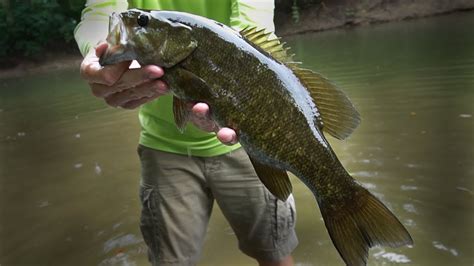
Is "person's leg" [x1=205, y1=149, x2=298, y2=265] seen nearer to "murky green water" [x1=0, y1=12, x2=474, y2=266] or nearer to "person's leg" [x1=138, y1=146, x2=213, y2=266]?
"person's leg" [x1=138, y1=146, x2=213, y2=266]

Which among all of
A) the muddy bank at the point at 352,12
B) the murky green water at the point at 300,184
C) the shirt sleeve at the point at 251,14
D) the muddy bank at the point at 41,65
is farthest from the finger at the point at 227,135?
the muddy bank at the point at 352,12

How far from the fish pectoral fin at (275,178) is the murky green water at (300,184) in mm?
1561

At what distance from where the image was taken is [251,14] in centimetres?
212

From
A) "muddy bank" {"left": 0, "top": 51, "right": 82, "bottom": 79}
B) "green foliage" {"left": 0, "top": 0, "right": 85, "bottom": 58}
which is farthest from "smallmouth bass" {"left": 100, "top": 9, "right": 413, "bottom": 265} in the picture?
"green foliage" {"left": 0, "top": 0, "right": 85, "bottom": 58}

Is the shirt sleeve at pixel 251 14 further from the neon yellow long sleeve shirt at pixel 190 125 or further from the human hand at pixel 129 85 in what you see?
the human hand at pixel 129 85

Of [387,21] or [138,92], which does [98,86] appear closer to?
[138,92]

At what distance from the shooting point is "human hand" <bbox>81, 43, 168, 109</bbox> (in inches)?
60.4

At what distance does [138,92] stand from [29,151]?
17.8ft

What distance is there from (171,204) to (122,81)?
0.86 meters

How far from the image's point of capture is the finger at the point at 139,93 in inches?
61.6

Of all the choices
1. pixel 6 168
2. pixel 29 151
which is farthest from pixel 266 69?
pixel 29 151

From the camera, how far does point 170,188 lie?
90.7 inches

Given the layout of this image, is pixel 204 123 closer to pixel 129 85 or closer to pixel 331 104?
pixel 129 85

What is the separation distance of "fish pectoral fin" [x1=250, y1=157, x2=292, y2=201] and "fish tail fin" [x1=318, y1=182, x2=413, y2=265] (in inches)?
4.8
